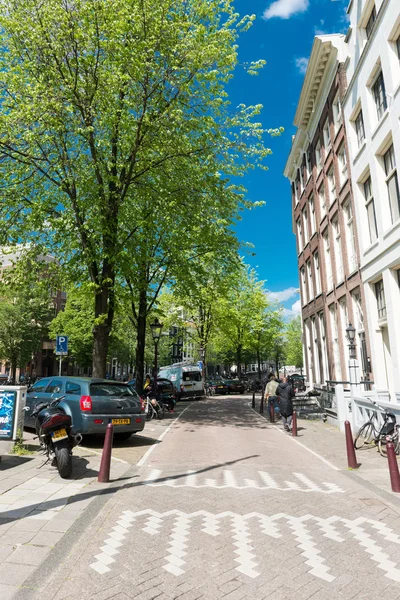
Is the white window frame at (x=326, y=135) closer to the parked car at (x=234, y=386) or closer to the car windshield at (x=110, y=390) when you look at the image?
the car windshield at (x=110, y=390)

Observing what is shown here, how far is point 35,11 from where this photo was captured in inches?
502

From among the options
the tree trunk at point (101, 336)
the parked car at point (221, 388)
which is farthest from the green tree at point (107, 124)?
the parked car at point (221, 388)

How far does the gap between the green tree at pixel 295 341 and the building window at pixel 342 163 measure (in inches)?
2208

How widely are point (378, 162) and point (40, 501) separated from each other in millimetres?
14042

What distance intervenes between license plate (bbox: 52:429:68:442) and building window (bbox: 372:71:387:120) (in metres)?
14.1

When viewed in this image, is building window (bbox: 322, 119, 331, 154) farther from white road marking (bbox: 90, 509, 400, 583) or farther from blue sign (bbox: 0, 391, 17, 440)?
white road marking (bbox: 90, 509, 400, 583)

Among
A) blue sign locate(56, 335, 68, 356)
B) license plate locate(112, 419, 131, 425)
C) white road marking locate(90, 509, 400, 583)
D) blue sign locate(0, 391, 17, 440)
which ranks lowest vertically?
white road marking locate(90, 509, 400, 583)

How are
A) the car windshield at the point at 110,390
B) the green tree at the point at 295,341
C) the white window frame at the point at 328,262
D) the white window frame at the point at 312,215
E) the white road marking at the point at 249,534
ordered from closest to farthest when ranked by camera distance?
the white road marking at the point at 249,534 < the car windshield at the point at 110,390 < the white window frame at the point at 328,262 < the white window frame at the point at 312,215 < the green tree at the point at 295,341

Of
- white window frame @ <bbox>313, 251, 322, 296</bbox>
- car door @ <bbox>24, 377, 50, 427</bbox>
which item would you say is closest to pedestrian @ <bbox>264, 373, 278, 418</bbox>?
car door @ <bbox>24, 377, 50, 427</bbox>

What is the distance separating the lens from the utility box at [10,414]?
311 inches

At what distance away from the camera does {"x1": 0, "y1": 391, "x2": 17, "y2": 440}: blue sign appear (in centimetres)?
789

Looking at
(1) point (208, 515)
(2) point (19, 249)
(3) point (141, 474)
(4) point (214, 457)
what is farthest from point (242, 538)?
(2) point (19, 249)

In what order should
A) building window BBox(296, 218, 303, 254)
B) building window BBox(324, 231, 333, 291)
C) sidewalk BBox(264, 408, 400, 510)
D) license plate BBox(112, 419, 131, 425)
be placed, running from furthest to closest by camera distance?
building window BBox(296, 218, 303, 254) < building window BBox(324, 231, 333, 291) < license plate BBox(112, 419, 131, 425) < sidewalk BBox(264, 408, 400, 510)

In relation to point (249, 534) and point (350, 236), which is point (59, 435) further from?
point (350, 236)
